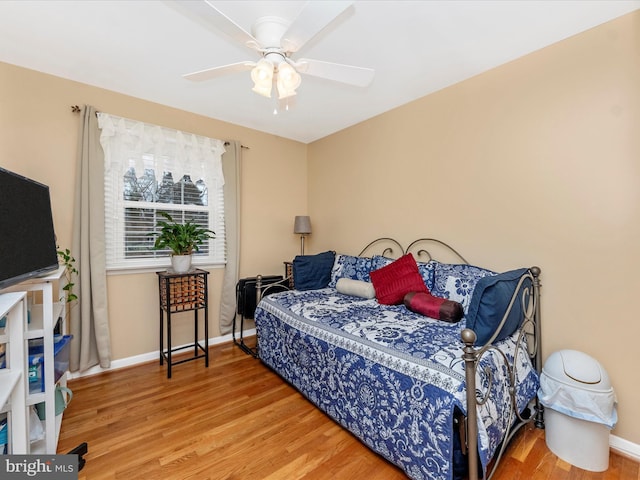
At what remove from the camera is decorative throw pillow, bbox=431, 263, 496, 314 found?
2064 millimetres

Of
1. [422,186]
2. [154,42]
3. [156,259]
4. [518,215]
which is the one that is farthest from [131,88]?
[518,215]

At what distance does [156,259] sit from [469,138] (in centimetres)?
300

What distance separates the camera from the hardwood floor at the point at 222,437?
1.49 m

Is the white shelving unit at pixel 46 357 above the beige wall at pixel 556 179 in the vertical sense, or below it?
below

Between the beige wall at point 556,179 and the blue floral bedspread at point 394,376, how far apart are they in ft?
1.65

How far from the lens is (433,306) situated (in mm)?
1997

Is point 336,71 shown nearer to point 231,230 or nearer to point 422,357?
point 422,357

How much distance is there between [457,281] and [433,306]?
310mm

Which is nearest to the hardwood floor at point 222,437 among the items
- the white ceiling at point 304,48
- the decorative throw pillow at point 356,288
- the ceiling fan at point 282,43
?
the decorative throw pillow at point 356,288

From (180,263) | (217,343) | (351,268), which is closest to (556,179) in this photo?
(351,268)

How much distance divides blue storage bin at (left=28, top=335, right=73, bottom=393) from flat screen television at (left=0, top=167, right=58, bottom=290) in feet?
1.39

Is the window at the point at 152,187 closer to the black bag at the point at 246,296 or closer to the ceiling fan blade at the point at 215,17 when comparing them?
the black bag at the point at 246,296

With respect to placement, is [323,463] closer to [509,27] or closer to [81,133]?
[509,27]

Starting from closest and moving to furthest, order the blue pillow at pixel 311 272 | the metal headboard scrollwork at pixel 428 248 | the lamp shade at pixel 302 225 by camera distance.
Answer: the metal headboard scrollwork at pixel 428 248 → the blue pillow at pixel 311 272 → the lamp shade at pixel 302 225
